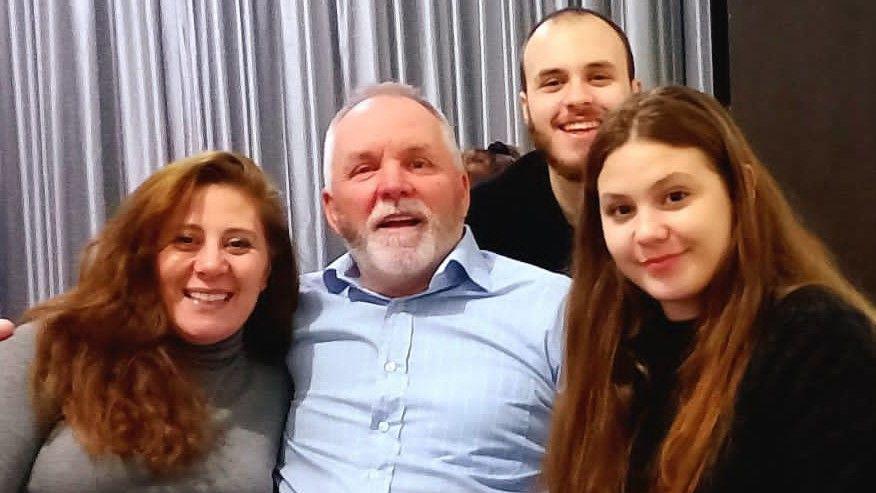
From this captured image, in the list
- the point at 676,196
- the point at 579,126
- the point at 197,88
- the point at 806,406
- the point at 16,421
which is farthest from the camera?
the point at 197,88

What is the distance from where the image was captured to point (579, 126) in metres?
2.04

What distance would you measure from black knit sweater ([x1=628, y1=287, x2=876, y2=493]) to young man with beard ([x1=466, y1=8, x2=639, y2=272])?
90cm

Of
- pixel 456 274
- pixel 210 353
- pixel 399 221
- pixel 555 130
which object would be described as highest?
pixel 555 130

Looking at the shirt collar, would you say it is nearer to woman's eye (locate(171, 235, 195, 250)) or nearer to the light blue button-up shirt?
the light blue button-up shirt

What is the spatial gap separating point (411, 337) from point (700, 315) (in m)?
0.57

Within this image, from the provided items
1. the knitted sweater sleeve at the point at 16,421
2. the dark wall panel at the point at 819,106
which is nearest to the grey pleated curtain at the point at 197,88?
the dark wall panel at the point at 819,106

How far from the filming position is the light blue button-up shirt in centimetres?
157

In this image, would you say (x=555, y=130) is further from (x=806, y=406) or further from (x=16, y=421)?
(x=16, y=421)

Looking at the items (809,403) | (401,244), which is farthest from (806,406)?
(401,244)

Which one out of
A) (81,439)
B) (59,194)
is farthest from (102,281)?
(59,194)

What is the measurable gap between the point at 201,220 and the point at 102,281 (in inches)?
8.3

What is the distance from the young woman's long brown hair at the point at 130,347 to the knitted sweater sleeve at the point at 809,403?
0.89 metres

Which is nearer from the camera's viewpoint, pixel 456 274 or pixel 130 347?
pixel 130 347

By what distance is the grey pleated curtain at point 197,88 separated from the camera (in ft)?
8.68
